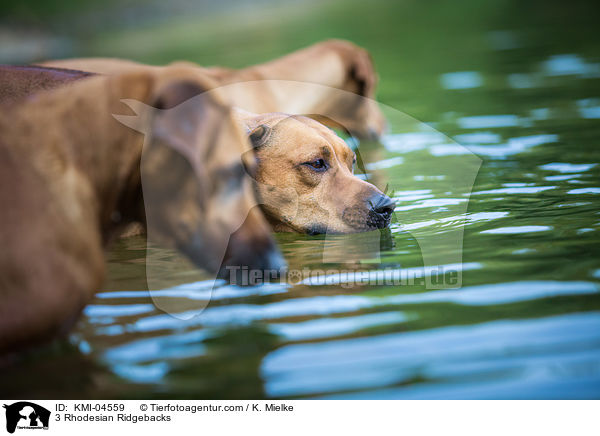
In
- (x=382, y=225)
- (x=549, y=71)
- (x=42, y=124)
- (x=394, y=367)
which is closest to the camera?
(x=394, y=367)

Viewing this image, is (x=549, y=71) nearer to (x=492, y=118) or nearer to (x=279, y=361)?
(x=492, y=118)

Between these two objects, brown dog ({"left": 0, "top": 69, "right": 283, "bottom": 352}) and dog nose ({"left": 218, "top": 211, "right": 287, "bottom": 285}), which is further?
dog nose ({"left": 218, "top": 211, "right": 287, "bottom": 285})

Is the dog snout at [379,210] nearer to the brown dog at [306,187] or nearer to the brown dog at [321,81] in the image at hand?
the brown dog at [306,187]

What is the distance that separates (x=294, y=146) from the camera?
435 cm

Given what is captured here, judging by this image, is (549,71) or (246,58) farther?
(246,58)

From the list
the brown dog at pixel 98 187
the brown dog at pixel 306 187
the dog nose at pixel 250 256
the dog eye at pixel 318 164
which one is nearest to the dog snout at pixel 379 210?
the brown dog at pixel 306 187

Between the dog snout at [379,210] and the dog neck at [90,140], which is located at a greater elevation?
the dog neck at [90,140]

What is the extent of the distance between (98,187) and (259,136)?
1623 mm

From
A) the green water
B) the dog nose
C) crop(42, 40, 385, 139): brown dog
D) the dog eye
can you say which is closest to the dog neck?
the dog nose

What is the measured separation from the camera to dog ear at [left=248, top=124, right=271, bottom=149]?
4324 millimetres

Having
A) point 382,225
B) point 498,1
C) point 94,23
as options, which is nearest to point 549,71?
point 382,225

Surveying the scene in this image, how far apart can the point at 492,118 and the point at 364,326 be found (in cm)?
486

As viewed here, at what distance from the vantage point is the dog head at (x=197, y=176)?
279 centimetres
